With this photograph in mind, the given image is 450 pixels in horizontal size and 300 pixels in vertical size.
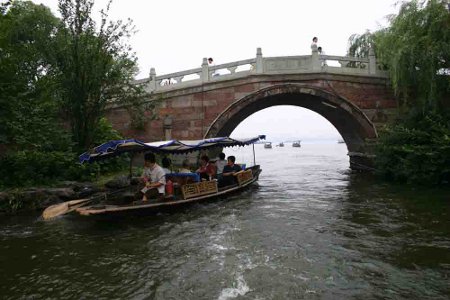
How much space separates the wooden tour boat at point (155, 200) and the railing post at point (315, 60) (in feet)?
21.3

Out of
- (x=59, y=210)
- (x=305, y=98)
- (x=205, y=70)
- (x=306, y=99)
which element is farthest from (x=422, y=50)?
(x=59, y=210)

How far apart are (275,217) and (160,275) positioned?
4.07 meters

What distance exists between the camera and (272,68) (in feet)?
53.0

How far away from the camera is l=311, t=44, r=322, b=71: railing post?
15.8 metres

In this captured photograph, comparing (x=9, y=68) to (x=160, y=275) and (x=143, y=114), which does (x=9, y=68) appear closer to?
(x=143, y=114)

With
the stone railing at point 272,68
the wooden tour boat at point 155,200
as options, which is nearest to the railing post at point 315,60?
the stone railing at point 272,68

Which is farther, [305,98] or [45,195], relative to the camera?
[305,98]

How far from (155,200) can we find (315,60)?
1078 cm

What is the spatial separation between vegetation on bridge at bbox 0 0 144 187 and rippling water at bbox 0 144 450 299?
279 cm

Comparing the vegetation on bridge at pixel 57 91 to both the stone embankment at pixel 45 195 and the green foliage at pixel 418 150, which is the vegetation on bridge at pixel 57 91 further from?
the green foliage at pixel 418 150

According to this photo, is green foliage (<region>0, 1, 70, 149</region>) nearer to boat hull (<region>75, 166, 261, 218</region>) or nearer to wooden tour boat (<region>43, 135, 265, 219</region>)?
wooden tour boat (<region>43, 135, 265, 219</region>)

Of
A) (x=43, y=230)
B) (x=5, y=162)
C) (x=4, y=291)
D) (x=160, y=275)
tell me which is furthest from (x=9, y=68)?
(x=160, y=275)

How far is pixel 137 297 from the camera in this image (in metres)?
4.33

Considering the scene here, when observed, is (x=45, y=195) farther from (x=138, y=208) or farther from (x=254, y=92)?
(x=254, y=92)
